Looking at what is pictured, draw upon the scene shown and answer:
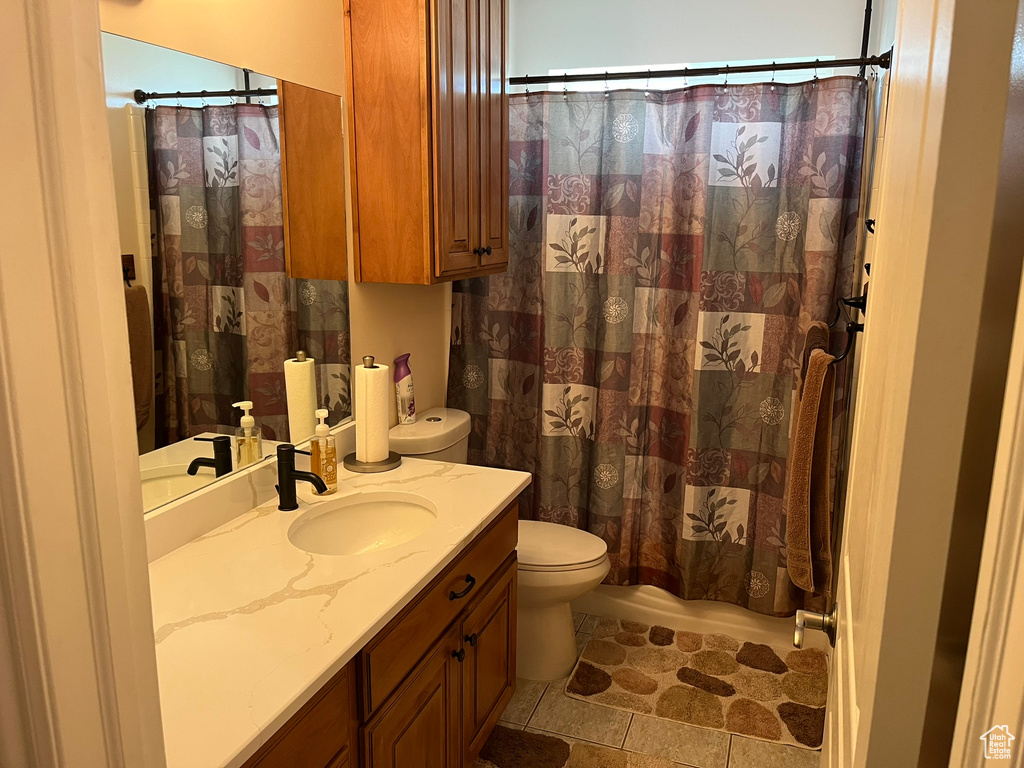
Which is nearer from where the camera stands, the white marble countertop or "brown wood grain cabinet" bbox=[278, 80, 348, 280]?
the white marble countertop

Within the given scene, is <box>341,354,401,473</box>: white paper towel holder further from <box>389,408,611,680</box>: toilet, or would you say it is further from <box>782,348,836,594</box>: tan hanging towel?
<box>782,348,836,594</box>: tan hanging towel

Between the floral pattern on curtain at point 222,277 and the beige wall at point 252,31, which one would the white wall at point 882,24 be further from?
the floral pattern on curtain at point 222,277

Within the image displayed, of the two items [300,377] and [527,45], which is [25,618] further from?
[527,45]

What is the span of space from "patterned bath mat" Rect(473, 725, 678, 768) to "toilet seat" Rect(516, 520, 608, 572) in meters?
0.51

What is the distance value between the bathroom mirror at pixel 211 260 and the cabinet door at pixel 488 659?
0.68 metres

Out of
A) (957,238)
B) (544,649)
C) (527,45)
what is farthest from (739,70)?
(957,238)

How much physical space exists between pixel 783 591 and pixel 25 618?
8.69 feet

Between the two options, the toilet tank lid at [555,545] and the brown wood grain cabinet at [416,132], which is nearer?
the brown wood grain cabinet at [416,132]

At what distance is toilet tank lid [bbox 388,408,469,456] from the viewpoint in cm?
239

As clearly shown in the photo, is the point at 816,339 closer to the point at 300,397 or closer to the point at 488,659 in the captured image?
the point at 488,659

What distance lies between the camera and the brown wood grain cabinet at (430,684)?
1260 mm

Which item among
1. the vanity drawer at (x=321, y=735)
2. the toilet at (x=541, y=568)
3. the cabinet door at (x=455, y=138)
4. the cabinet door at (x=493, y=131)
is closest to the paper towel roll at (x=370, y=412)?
the toilet at (x=541, y=568)

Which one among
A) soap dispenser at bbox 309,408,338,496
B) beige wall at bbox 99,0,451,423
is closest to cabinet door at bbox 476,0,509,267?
beige wall at bbox 99,0,451,423

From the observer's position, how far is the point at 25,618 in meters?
0.50
